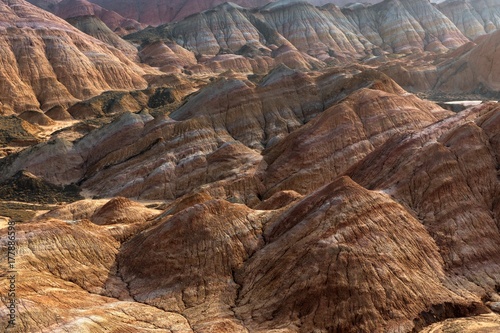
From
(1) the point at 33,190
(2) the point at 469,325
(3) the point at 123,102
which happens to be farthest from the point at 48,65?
(2) the point at 469,325

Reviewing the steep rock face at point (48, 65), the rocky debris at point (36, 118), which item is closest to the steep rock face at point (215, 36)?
the steep rock face at point (48, 65)

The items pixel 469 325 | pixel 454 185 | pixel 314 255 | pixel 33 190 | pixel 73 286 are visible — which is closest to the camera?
pixel 469 325

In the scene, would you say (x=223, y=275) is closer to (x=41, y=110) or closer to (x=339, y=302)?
(x=339, y=302)

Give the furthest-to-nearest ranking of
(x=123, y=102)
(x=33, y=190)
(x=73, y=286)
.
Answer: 1. (x=123, y=102)
2. (x=33, y=190)
3. (x=73, y=286)

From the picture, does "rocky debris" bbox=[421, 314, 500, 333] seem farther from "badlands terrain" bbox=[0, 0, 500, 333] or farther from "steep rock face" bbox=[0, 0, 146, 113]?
"steep rock face" bbox=[0, 0, 146, 113]

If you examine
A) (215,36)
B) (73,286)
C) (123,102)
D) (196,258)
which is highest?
(215,36)

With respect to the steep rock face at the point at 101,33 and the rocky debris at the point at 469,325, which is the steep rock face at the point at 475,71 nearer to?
the rocky debris at the point at 469,325

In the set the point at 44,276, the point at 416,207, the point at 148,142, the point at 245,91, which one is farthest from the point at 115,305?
the point at 245,91

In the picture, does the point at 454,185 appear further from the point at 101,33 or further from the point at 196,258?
the point at 101,33

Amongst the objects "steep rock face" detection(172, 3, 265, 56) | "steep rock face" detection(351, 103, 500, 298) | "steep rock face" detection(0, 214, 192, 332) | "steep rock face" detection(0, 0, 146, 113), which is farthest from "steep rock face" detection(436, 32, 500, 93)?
"steep rock face" detection(0, 214, 192, 332)
